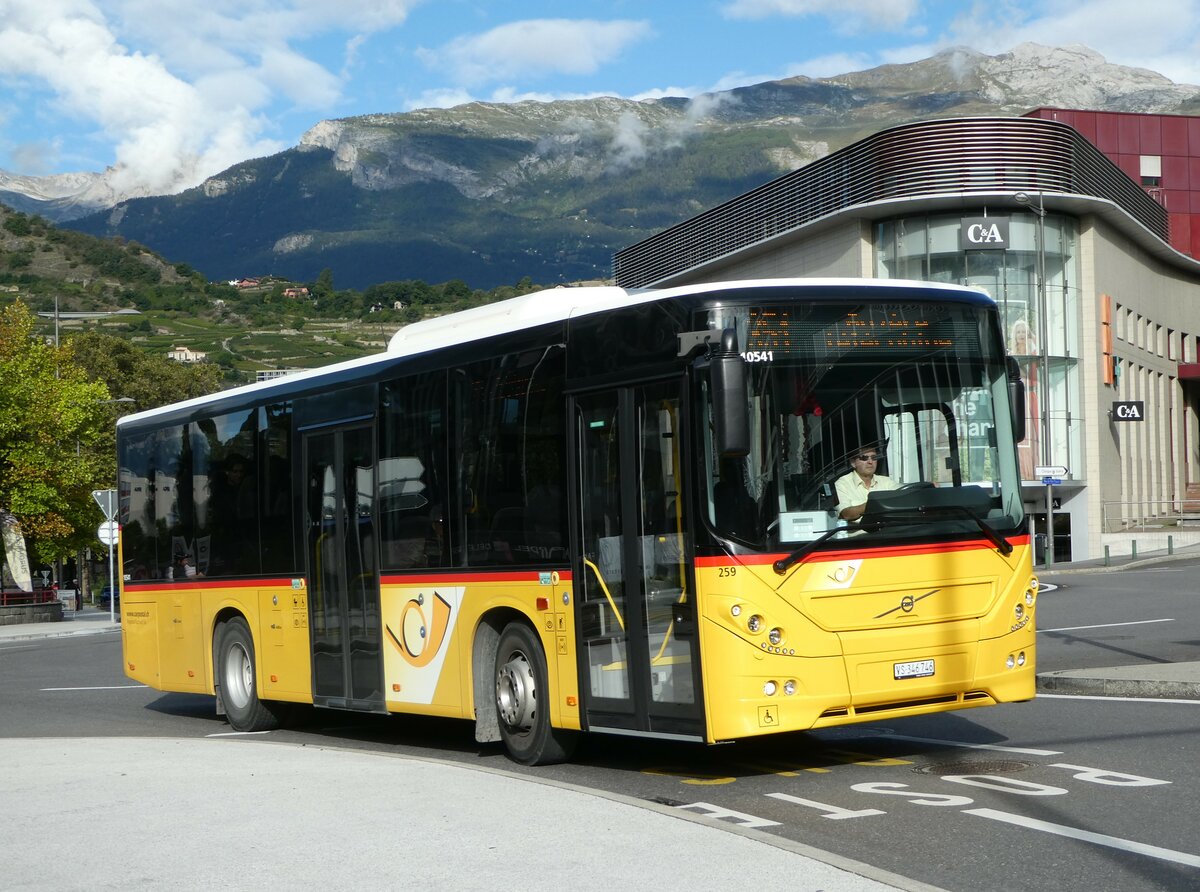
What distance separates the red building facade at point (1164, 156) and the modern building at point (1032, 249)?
493 inches

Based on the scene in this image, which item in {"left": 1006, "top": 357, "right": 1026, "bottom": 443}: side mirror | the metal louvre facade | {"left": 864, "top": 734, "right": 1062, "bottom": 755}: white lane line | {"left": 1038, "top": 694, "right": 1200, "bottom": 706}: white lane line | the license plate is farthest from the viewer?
the metal louvre facade

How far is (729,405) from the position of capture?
30.1 feet

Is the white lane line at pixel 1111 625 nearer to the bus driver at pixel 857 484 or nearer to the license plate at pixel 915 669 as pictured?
the license plate at pixel 915 669

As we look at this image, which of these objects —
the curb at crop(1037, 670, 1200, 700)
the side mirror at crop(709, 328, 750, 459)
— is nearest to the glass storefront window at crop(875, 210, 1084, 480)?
the curb at crop(1037, 670, 1200, 700)

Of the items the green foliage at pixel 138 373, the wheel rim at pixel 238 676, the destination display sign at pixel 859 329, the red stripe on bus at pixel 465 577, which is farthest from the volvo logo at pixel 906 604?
the green foliage at pixel 138 373

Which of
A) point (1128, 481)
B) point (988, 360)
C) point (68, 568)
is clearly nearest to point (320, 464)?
point (988, 360)

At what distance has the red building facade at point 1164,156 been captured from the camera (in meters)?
75.8

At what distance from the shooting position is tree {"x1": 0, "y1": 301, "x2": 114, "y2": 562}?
161 feet

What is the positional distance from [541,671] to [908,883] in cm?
477

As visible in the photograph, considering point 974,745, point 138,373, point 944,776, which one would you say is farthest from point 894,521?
point 138,373

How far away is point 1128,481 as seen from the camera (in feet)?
201

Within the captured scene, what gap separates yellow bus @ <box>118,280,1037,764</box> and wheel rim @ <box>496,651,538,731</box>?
22 millimetres

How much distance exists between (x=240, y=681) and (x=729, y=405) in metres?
8.18

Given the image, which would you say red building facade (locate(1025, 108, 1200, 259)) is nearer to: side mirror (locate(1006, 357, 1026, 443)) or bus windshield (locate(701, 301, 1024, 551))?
side mirror (locate(1006, 357, 1026, 443))
